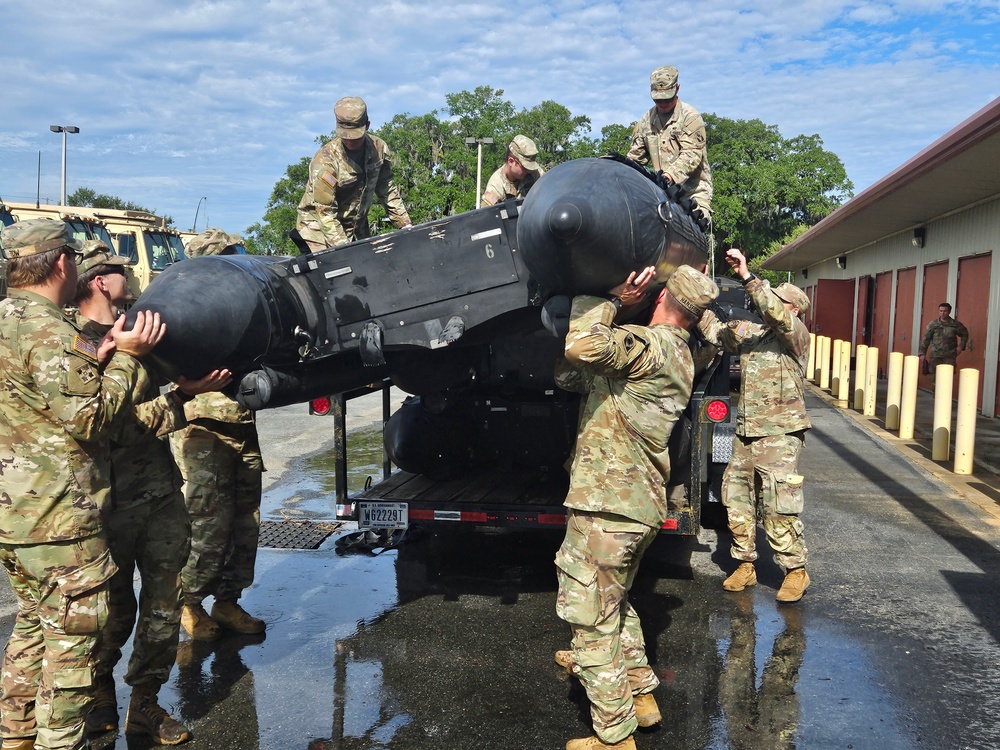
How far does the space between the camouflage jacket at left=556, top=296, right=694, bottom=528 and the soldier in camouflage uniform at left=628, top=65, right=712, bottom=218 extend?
9.02 ft

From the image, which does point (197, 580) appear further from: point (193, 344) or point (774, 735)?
point (774, 735)

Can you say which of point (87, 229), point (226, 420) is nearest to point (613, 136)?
point (87, 229)

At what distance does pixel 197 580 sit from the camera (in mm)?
4344

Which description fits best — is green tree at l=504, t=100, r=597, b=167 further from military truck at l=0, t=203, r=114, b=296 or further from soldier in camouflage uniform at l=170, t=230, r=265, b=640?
soldier in camouflage uniform at l=170, t=230, r=265, b=640

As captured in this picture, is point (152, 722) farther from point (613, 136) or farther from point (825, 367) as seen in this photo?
point (613, 136)

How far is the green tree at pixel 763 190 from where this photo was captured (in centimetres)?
4222

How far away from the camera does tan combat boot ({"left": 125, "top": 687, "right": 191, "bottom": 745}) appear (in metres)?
3.41

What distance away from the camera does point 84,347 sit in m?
2.97

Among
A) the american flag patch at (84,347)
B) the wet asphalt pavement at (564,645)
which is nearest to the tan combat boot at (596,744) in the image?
the wet asphalt pavement at (564,645)

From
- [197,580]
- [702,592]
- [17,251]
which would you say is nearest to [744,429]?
[702,592]

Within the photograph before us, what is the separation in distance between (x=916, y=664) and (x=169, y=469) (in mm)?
3661

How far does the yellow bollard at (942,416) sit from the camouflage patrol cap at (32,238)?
9.06 m

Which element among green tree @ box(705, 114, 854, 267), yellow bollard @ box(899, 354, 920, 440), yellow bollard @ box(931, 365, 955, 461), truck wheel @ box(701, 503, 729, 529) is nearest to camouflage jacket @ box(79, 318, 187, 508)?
truck wheel @ box(701, 503, 729, 529)

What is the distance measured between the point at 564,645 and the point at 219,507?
6.35 feet
